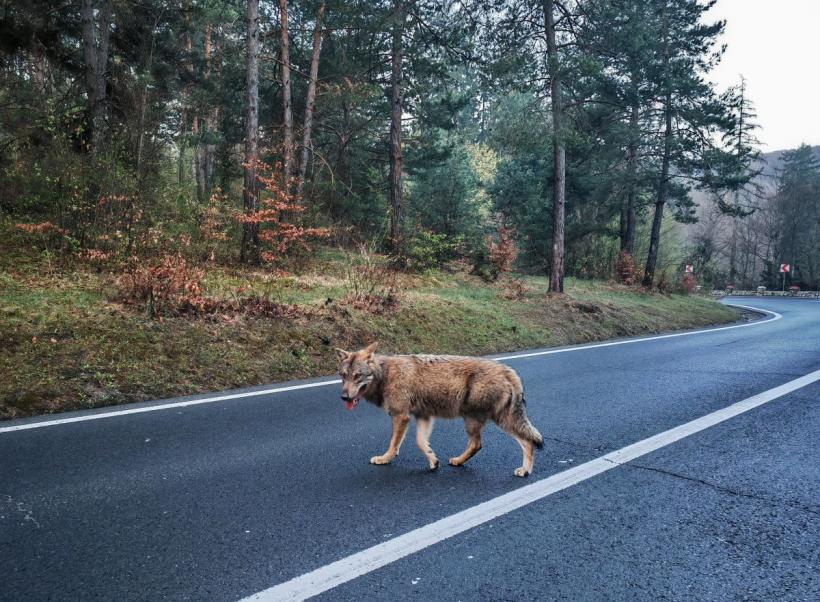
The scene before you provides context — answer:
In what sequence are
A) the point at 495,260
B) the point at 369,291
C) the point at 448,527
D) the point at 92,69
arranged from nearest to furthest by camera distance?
the point at 448,527 < the point at 369,291 < the point at 92,69 < the point at 495,260

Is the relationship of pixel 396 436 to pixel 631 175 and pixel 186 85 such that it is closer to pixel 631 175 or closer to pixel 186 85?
pixel 186 85

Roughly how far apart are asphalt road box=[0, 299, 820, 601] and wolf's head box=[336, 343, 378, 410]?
674 mm

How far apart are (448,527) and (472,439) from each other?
125 centimetres

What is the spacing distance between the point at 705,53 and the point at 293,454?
32511mm

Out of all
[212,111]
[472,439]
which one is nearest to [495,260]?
[212,111]

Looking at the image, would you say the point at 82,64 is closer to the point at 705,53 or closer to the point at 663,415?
the point at 663,415

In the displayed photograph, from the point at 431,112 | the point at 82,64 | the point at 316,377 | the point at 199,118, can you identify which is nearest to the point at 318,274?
the point at 316,377

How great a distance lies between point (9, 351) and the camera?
22.8ft

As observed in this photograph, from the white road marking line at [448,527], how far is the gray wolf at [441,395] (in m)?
0.38

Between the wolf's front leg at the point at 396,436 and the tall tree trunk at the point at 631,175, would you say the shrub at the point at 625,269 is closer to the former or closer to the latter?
the tall tree trunk at the point at 631,175

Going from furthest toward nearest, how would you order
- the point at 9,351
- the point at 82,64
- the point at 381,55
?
the point at 381,55 → the point at 82,64 → the point at 9,351

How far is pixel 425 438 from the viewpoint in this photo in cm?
459

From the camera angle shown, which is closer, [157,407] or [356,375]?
[356,375]

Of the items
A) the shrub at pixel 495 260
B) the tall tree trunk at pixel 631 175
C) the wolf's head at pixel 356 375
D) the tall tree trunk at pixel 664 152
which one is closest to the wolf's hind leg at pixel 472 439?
the wolf's head at pixel 356 375
